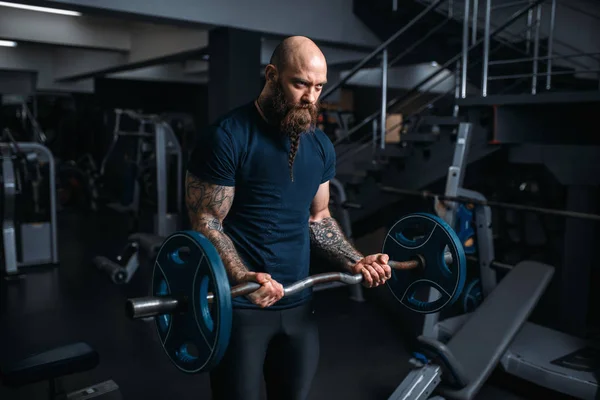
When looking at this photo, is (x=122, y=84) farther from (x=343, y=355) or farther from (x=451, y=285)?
(x=451, y=285)

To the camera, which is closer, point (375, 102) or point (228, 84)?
point (228, 84)

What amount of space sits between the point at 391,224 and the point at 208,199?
300 centimetres

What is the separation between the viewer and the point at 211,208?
3.76ft

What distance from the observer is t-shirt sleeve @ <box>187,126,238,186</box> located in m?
1.12

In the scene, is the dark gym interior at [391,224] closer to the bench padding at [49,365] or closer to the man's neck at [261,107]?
the bench padding at [49,365]

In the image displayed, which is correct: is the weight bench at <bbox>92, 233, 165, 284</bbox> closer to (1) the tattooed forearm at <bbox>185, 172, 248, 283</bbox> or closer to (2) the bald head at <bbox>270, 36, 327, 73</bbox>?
(1) the tattooed forearm at <bbox>185, 172, 248, 283</bbox>

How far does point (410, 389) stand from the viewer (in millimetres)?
1936

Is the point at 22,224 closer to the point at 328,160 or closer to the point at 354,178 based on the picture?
the point at 354,178

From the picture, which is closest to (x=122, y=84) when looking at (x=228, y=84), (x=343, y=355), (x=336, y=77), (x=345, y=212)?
(x=336, y=77)

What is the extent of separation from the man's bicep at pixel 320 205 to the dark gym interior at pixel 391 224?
18 centimetres

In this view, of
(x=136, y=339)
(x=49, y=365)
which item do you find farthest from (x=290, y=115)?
(x=136, y=339)

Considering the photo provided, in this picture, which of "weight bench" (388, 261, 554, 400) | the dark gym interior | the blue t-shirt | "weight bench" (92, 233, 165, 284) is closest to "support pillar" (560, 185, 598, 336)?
the dark gym interior

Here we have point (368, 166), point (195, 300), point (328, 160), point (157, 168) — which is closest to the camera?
point (195, 300)

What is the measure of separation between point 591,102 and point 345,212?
1418 millimetres
